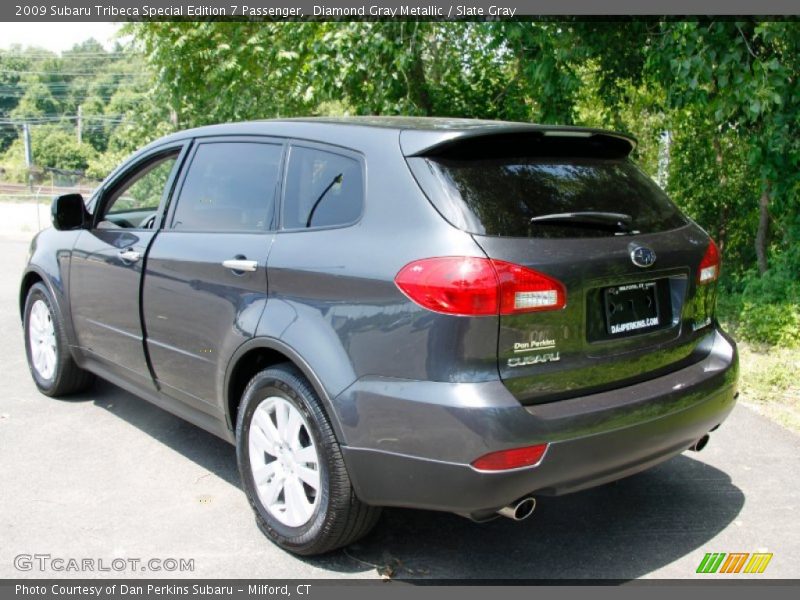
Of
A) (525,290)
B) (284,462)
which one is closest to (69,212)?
(284,462)

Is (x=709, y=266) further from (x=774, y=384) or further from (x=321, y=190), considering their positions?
(x=774, y=384)

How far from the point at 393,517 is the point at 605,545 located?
96 cm

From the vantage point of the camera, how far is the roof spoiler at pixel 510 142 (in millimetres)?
3084

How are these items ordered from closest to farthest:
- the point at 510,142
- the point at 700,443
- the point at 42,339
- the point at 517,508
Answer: the point at 517,508
the point at 510,142
the point at 700,443
the point at 42,339

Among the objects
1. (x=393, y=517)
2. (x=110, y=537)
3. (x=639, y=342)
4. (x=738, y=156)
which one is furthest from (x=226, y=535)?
(x=738, y=156)

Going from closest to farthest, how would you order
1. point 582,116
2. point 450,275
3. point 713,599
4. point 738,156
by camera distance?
point 450,275, point 713,599, point 738,156, point 582,116

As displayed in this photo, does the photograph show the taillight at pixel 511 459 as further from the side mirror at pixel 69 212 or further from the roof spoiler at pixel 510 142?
the side mirror at pixel 69 212

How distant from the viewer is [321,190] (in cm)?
342

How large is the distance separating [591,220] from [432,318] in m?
0.81

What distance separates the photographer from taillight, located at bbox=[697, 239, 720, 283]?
3520 millimetres

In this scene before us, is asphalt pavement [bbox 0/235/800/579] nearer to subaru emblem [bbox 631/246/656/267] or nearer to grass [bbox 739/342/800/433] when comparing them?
grass [bbox 739/342/800/433]

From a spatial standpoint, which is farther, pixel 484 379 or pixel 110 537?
pixel 110 537

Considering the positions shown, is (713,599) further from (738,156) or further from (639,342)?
(738,156)

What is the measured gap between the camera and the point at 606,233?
3.18 m
